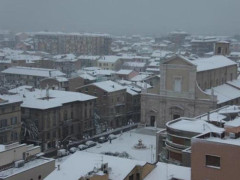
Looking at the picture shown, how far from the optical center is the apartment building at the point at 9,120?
43.8 metres

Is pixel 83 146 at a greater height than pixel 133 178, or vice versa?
pixel 133 178

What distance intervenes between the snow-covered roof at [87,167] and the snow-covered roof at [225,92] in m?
34.0

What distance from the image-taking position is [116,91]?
61.4m

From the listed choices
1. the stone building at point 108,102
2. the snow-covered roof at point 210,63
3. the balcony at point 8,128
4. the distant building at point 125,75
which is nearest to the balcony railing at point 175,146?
the balcony at point 8,128

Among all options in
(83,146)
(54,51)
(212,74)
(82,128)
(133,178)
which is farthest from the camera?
(54,51)

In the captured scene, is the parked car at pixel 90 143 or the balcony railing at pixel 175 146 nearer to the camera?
the balcony railing at pixel 175 146

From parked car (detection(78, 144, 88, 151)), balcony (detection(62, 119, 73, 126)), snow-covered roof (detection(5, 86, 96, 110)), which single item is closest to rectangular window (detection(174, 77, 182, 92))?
snow-covered roof (detection(5, 86, 96, 110))

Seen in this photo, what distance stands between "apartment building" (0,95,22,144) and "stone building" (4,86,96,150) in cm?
243

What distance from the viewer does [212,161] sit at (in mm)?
18125

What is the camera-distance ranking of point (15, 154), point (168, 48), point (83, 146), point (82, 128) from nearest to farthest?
point (15, 154)
point (83, 146)
point (82, 128)
point (168, 48)

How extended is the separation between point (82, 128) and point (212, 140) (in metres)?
36.5

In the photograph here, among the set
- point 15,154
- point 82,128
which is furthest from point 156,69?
point 15,154

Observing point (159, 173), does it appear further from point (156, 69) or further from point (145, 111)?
point (156, 69)

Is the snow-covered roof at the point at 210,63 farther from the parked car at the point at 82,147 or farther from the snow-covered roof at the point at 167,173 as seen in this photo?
the snow-covered roof at the point at 167,173
